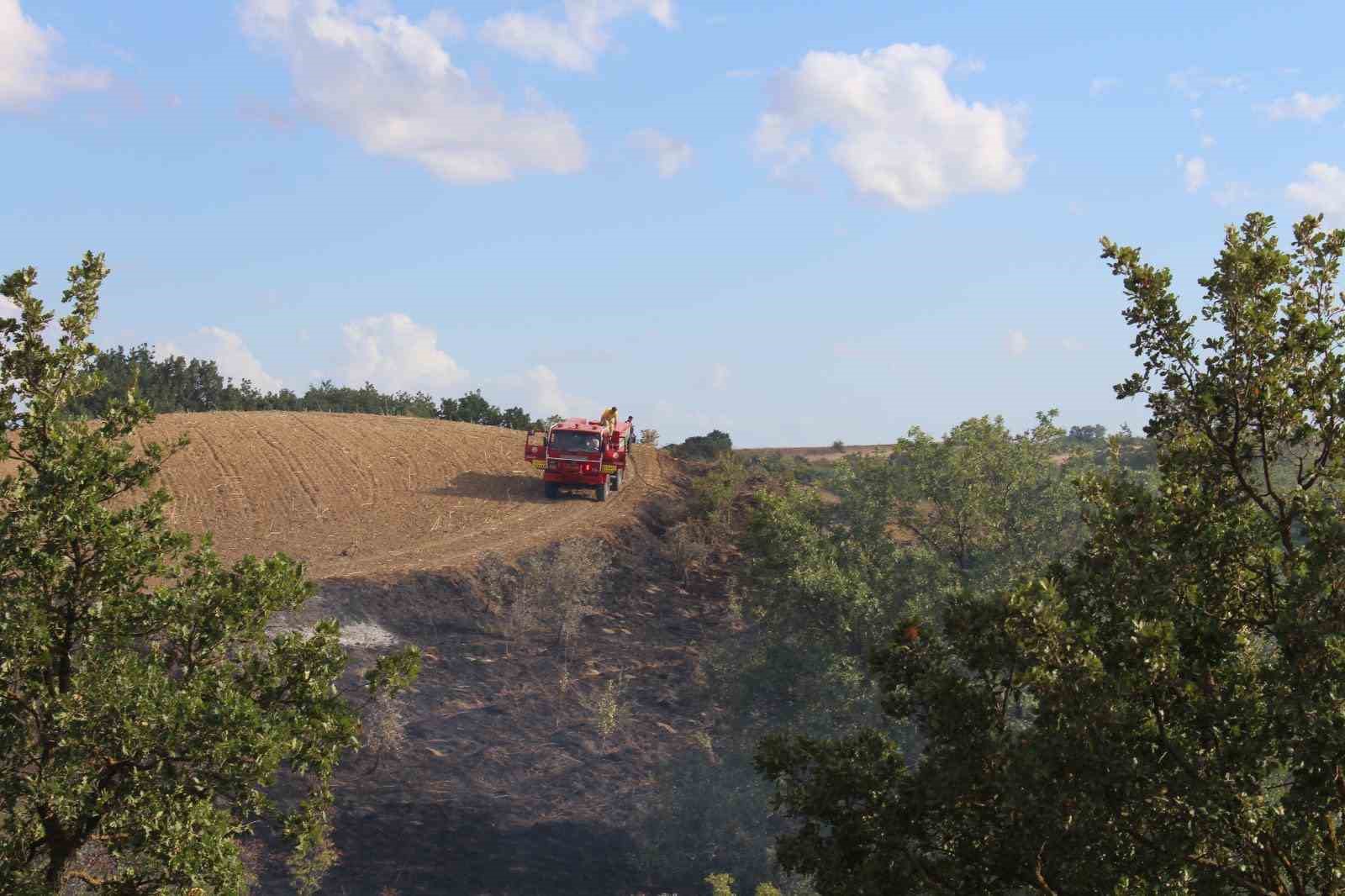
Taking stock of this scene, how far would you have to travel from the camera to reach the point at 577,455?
45.0 m

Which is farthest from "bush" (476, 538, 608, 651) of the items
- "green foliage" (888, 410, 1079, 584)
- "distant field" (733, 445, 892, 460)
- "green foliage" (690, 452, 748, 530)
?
"distant field" (733, 445, 892, 460)

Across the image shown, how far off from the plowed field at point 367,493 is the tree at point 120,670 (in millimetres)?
24617

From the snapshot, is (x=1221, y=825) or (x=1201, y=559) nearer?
(x=1221, y=825)

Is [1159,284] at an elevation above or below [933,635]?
above

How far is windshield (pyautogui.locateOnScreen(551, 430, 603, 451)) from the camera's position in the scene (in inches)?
1775

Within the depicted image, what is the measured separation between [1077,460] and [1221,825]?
76.5 ft

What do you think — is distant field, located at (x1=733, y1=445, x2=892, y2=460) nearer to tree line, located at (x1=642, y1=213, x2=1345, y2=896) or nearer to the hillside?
the hillside

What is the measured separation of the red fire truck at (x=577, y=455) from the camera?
4488cm

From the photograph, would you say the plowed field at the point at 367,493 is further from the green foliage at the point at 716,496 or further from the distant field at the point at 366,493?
the green foliage at the point at 716,496

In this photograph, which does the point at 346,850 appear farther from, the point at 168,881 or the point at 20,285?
the point at 20,285

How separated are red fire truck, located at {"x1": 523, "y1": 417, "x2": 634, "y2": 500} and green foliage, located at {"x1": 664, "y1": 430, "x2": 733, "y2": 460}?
12133 mm

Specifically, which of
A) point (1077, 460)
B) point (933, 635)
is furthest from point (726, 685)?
point (933, 635)

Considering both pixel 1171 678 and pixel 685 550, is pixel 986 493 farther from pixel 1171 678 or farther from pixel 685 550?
pixel 1171 678

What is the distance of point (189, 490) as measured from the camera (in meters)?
42.4
